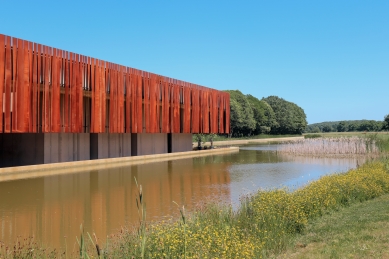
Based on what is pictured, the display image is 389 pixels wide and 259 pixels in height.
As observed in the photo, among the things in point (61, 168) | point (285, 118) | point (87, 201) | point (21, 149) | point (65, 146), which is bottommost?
point (87, 201)

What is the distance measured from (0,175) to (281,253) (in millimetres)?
15298

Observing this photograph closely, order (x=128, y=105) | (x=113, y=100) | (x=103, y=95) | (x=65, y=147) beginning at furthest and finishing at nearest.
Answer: (x=128, y=105) < (x=113, y=100) < (x=103, y=95) < (x=65, y=147)

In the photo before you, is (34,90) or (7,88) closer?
(7,88)

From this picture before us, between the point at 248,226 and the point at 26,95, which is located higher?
the point at 26,95

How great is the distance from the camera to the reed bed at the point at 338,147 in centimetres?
2656

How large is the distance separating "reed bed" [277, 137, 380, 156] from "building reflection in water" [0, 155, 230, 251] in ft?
47.1

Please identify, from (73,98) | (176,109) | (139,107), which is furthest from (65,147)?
(176,109)

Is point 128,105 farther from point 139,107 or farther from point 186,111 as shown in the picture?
point 186,111

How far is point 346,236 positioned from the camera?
614 centimetres

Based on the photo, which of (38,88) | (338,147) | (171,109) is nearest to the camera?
(38,88)

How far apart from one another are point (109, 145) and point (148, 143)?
4997 millimetres

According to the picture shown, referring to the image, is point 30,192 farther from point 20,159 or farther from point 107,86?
point 107,86

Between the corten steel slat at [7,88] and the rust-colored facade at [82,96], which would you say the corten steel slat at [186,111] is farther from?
the corten steel slat at [7,88]

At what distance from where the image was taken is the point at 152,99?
30.5 m
